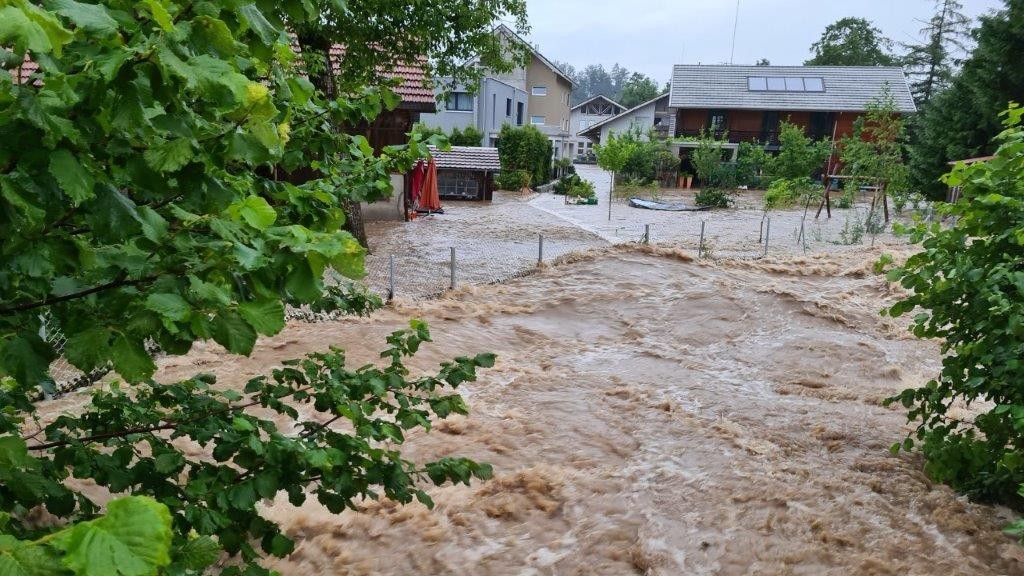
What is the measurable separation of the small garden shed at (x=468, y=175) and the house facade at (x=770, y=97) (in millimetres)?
18344

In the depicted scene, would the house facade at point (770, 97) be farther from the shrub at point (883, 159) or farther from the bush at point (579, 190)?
the shrub at point (883, 159)

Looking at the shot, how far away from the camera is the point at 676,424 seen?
7352mm

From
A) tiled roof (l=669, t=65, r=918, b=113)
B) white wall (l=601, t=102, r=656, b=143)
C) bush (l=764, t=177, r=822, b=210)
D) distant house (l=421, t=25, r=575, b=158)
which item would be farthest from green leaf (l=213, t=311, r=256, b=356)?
white wall (l=601, t=102, r=656, b=143)

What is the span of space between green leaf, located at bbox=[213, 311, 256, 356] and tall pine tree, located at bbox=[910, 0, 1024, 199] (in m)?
24.5

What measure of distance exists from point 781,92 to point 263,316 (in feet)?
153

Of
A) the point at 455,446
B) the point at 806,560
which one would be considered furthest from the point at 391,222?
the point at 806,560

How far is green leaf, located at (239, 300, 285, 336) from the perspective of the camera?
4.66 feet

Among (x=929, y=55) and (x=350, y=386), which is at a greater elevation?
Result: (x=929, y=55)

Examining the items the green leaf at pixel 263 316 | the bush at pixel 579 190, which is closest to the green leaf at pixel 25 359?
the green leaf at pixel 263 316

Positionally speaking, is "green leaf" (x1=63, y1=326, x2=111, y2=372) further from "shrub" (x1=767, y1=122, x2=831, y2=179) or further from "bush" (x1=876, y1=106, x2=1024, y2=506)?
"shrub" (x1=767, y1=122, x2=831, y2=179)

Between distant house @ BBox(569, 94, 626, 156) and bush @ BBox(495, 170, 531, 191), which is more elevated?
distant house @ BBox(569, 94, 626, 156)

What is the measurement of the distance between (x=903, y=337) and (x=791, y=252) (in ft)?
22.9

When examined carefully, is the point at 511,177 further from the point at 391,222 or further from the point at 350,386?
the point at 350,386

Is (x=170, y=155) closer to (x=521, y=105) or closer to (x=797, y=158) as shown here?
(x=797, y=158)
